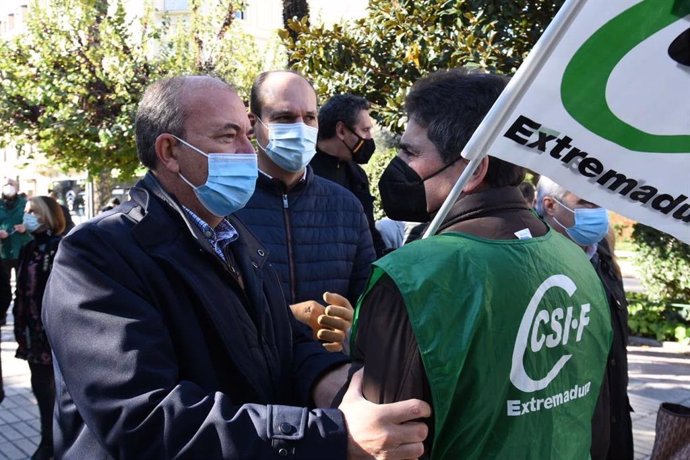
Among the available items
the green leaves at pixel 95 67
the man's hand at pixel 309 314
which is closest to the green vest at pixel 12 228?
the green leaves at pixel 95 67

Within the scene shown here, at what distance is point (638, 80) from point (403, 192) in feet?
2.40

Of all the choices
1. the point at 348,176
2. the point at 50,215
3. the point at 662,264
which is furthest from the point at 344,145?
the point at 662,264

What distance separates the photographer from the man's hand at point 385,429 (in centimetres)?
149

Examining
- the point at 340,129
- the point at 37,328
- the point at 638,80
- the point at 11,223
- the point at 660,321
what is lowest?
the point at 660,321

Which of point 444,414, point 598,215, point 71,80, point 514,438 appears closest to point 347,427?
point 444,414

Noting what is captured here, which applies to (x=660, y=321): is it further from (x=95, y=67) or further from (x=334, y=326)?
(x=95, y=67)

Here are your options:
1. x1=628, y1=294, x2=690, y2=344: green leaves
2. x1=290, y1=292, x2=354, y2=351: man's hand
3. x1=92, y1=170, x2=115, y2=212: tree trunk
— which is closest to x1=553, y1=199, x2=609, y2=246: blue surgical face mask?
x1=290, y1=292, x2=354, y2=351: man's hand

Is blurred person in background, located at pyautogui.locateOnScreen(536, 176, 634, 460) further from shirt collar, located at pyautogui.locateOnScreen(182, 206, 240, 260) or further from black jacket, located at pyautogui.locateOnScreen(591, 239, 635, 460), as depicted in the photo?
shirt collar, located at pyautogui.locateOnScreen(182, 206, 240, 260)

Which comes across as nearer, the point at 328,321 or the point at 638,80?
the point at 638,80

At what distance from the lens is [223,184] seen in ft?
7.01

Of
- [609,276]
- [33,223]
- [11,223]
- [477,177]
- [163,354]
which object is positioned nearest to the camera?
[163,354]

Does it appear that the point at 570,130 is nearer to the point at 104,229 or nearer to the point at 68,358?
the point at 104,229

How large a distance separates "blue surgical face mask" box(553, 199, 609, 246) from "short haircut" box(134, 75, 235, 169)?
7.58 ft

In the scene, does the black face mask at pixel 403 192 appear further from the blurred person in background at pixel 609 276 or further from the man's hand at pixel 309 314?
Result: the blurred person in background at pixel 609 276
